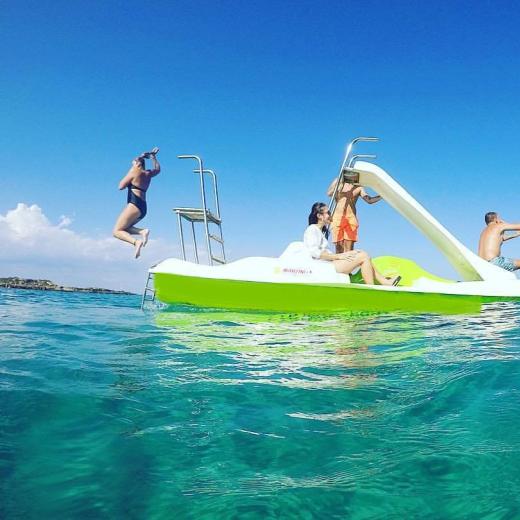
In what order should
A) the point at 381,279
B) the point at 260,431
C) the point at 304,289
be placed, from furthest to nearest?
the point at 381,279 → the point at 304,289 → the point at 260,431

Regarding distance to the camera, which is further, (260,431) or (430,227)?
(430,227)

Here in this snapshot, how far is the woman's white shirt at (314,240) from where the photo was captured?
8000 millimetres

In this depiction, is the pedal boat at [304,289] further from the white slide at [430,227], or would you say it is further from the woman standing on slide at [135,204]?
the woman standing on slide at [135,204]

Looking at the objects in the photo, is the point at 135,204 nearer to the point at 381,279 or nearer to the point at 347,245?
the point at 347,245

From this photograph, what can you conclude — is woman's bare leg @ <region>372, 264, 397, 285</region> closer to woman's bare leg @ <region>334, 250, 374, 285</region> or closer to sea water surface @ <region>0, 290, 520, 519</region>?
woman's bare leg @ <region>334, 250, 374, 285</region>

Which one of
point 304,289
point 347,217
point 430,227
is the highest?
point 347,217

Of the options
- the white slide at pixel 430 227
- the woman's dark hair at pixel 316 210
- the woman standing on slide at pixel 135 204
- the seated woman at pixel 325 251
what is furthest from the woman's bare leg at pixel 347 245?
the woman standing on slide at pixel 135 204

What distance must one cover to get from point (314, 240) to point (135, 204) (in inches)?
140

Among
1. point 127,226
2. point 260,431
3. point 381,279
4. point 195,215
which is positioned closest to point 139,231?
point 127,226

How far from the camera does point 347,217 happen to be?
969cm

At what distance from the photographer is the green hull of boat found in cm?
766

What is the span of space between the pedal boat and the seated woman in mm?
147

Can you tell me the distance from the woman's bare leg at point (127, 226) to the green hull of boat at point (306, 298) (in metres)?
1.39

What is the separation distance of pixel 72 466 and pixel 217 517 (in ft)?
2.27
